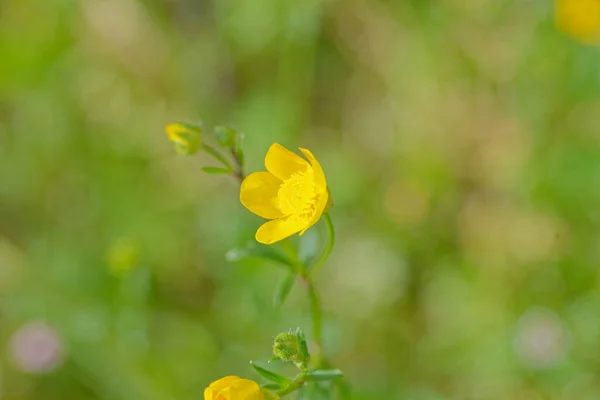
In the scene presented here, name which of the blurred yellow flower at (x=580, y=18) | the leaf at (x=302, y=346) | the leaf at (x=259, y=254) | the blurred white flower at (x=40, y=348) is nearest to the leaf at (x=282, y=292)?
the leaf at (x=259, y=254)

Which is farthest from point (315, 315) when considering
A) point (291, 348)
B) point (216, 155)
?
point (216, 155)

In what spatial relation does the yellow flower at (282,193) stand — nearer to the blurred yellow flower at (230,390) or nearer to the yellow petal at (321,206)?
the yellow petal at (321,206)

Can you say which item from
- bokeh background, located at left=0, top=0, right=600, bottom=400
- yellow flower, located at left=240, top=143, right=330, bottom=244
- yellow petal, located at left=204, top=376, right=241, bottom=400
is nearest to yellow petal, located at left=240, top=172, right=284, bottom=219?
yellow flower, located at left=240, top=143, right=330, bottom=244

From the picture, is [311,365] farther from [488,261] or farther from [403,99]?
[403,99]

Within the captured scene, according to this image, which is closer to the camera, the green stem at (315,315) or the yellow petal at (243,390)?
the yellow petal at (243,390)

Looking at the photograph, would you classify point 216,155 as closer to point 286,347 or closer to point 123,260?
point 286,347

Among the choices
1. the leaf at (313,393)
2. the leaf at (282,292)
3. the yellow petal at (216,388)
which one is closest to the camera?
the yellow petal at (216,388)
